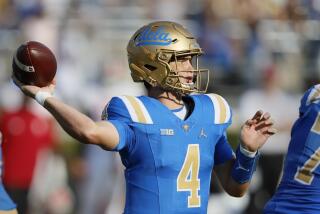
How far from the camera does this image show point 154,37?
5.07 meters

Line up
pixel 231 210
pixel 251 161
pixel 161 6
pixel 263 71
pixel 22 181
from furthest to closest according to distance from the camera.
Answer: pixel 161 6 → pixel 263 71 → pixel 231 210 → pixel 22 181 → pixel 251 161

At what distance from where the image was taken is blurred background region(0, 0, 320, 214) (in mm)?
9883

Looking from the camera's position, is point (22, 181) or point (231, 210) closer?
point (22, 181)

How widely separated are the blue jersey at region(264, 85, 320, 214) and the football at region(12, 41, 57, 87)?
131cm

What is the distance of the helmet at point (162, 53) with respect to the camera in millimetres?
5000

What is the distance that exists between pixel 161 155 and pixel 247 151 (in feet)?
1.73

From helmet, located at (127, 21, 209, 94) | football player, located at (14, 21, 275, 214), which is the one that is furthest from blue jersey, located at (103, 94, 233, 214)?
helmet, located at (127, 21, 209, 94)

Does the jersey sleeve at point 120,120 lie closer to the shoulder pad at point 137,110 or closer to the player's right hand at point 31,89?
the shoulder pad at point 137,110

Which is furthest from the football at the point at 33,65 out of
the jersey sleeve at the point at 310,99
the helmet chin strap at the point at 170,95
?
the jersey sleeve at the point at 310,99

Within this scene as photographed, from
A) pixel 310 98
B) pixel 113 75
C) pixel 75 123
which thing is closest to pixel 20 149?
pixel 113 75

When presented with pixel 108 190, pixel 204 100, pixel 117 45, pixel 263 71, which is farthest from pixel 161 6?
pixel 204 100

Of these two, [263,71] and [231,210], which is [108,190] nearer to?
[231,210]

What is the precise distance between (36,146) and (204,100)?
473cm

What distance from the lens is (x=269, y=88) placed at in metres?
10.7
